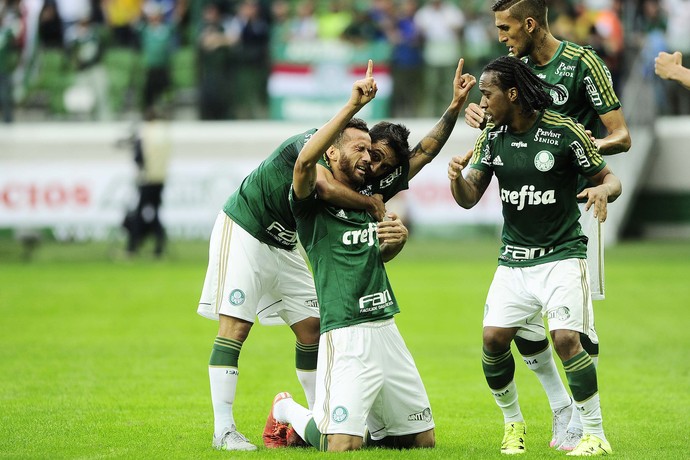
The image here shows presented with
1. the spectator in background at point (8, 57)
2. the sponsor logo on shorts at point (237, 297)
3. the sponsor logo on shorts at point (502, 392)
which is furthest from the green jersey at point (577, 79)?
the spectator in background at point (8, 57)

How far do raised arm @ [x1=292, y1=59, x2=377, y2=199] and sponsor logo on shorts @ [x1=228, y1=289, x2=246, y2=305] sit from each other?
1.14 metres

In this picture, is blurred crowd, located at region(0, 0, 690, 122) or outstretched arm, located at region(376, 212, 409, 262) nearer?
outstretched arm, located at region(376, 212, 409, 262)

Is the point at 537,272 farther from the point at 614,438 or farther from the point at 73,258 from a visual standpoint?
the point at 73,258

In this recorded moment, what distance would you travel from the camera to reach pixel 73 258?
73.3ft

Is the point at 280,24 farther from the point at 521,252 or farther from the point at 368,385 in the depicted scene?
the point at 368,385

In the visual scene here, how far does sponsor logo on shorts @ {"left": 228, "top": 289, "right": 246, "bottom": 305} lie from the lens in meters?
7.83

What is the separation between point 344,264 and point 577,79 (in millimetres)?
2130

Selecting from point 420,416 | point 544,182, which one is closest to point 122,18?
point 544,182

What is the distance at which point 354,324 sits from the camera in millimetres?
7125

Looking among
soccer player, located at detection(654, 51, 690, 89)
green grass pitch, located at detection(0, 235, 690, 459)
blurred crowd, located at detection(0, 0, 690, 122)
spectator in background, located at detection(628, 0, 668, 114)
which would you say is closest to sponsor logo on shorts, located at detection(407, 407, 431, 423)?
green grass pitch, located at detection(0, 235, 690, 459)

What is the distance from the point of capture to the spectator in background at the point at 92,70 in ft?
85.5

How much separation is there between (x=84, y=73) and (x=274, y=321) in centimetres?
1899

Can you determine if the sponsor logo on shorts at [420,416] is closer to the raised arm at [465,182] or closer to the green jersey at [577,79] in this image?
the raised arm at [465,182]

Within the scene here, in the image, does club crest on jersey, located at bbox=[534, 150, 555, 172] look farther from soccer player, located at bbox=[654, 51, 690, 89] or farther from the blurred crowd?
the blurred crowd
